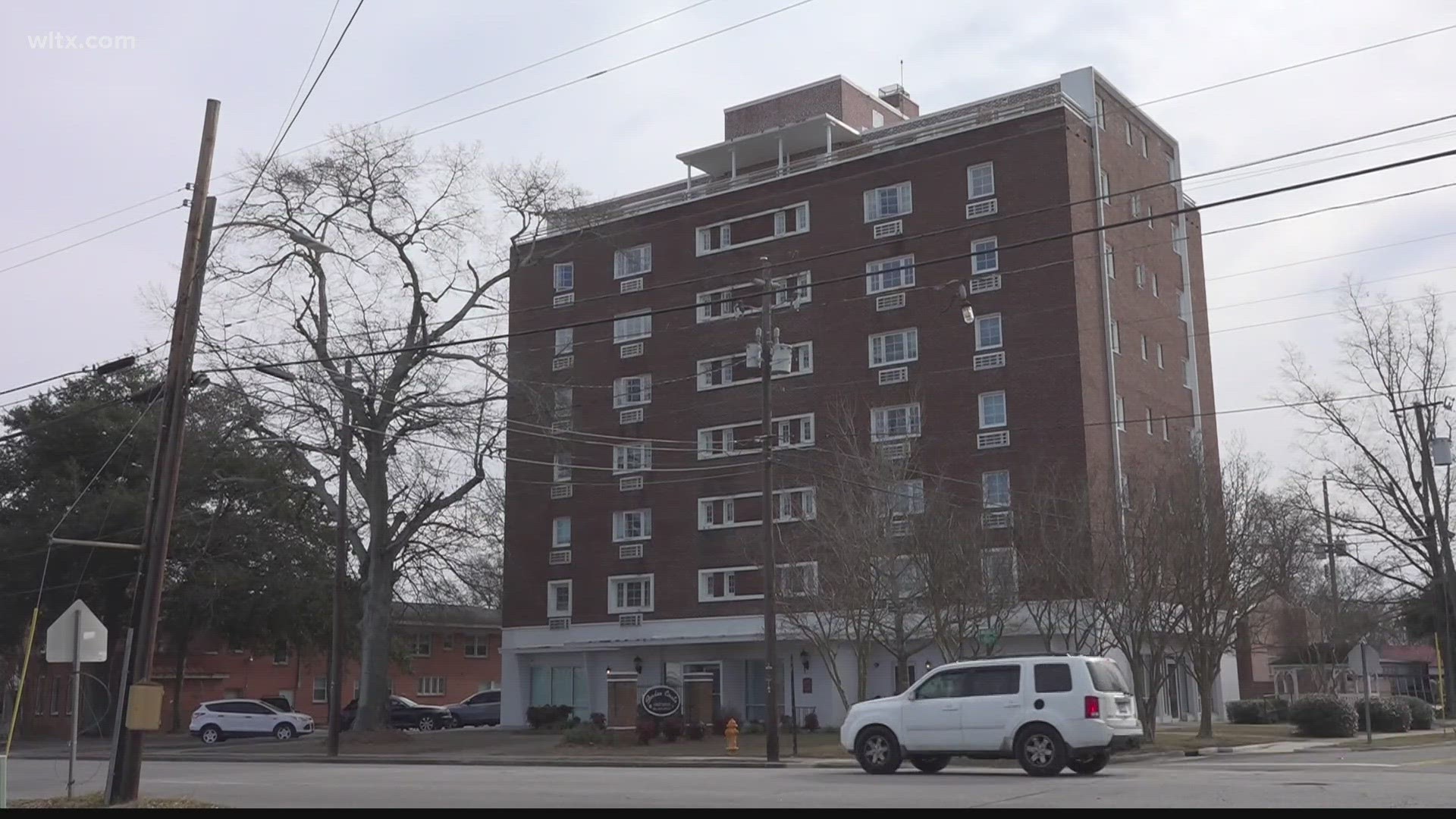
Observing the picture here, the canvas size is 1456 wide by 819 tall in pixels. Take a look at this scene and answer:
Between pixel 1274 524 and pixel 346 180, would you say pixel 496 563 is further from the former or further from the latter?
pixel 1274 524

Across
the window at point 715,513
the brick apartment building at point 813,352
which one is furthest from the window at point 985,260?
the window at point 715,513

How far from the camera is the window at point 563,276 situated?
5947 centimetres

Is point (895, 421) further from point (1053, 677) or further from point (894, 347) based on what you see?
point (1053, 677)

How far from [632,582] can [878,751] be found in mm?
33648

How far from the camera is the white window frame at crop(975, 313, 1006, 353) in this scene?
4734 centimetres

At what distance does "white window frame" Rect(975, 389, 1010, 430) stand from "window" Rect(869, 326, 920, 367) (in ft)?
10.0

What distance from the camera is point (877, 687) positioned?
4812cm

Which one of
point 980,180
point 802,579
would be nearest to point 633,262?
point 980,180

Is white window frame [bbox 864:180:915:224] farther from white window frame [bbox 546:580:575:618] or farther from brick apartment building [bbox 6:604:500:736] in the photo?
brick apartment building [bbox 6:604:500:736]

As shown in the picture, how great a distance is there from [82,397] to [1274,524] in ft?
159

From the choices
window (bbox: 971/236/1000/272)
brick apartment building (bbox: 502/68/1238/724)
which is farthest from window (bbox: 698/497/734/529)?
window (bbox: 971/236/1000/272)

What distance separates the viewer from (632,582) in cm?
5544

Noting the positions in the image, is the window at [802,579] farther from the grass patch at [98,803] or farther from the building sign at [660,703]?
the grass patch at [98,803]

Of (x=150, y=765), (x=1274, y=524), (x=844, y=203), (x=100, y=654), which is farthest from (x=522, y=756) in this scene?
(x=844, y=203)
